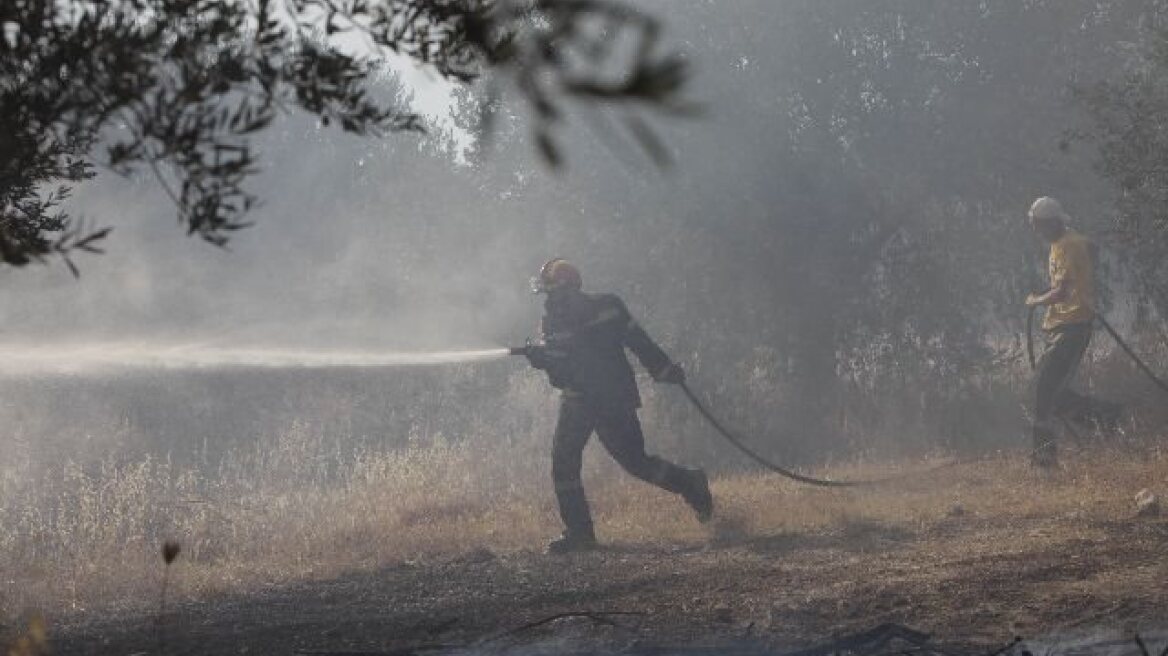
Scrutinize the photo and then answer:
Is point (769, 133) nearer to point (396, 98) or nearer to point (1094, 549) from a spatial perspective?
point (1094, 549)

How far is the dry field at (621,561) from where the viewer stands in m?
5.73

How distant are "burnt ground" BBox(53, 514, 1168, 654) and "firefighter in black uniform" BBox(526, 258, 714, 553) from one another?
101 centimetres

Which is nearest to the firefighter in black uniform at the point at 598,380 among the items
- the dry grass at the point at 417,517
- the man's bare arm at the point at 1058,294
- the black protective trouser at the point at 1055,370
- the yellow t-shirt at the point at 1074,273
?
the dry grass at the point at 417,517

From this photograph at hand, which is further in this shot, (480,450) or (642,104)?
(480,450)

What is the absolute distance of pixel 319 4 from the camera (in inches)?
134

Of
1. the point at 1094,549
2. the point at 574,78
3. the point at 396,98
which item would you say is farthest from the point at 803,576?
the point at 396,98

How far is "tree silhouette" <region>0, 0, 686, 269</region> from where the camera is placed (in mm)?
3016

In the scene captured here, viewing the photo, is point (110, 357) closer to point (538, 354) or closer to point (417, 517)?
point (417, 517)

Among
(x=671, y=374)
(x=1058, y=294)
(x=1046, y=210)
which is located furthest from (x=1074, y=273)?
(x=671, y=374)

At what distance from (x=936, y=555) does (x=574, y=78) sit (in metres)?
4.94

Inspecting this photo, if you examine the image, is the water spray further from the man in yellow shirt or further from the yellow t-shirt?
the yellow t-shirt

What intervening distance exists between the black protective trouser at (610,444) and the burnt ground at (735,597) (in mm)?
976

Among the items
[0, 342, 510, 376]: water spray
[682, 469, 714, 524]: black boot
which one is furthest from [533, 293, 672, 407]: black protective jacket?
[0, 342, 510, 376]: water spray

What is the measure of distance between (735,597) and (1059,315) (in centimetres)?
577
